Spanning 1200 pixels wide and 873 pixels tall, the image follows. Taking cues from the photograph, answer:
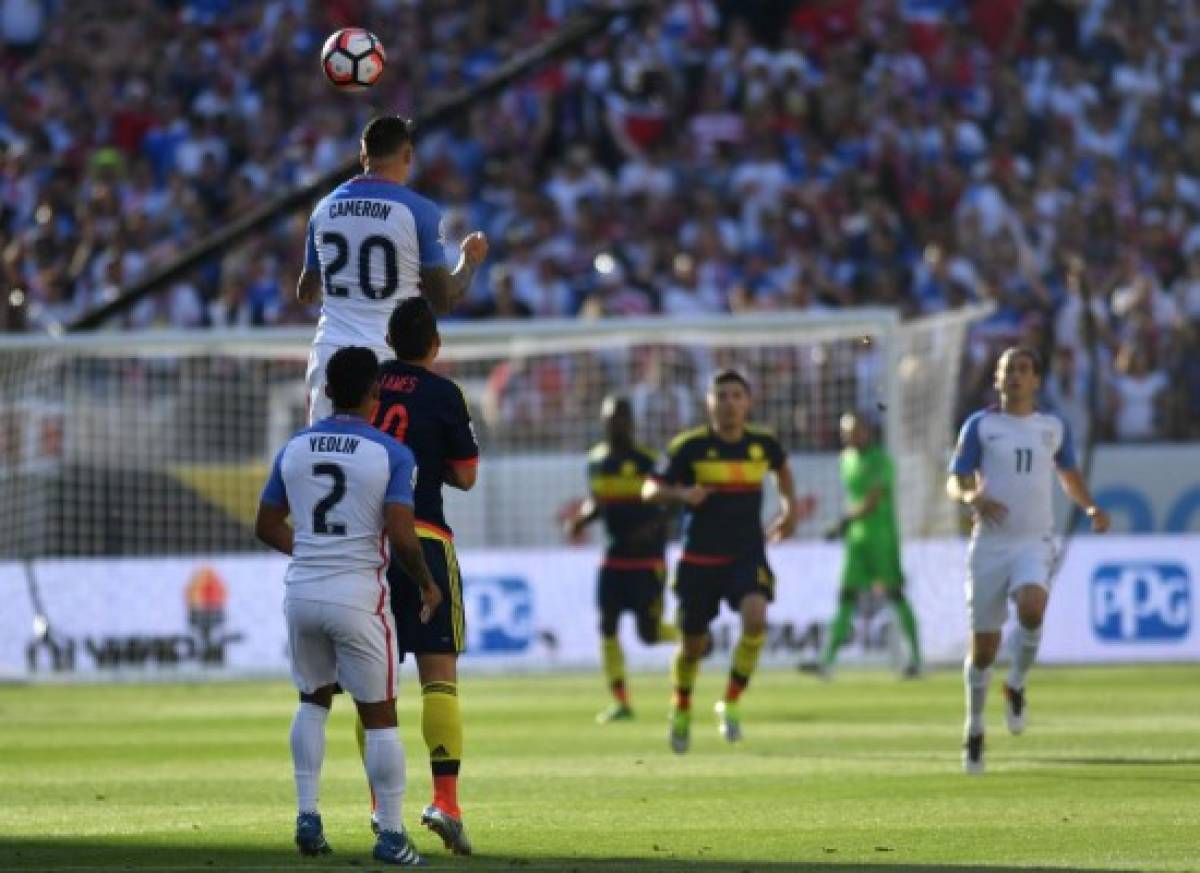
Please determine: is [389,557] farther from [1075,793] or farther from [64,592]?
[64,592]

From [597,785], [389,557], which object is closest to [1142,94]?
[597,785]

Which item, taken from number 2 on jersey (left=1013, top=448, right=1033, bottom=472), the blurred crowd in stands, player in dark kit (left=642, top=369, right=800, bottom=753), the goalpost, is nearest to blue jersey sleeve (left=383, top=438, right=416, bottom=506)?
number 2 on jersey (left=1013, top=448, right=1033, bottom=472)

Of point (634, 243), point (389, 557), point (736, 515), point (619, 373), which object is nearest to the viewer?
point (389, 557)

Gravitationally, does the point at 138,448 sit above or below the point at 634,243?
below

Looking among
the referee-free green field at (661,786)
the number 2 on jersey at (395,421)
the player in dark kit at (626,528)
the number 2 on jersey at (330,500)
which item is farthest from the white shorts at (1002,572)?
the number 2 on jersey at (330,500)

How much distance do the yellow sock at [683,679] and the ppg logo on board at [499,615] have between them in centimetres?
851

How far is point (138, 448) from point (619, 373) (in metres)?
4.85

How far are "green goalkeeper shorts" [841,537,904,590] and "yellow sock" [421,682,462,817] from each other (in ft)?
43.8

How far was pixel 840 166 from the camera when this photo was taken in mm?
30328

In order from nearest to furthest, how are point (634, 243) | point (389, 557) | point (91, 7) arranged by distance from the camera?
1. point (389, 557)
2. point (634, 243)
3. point (91, 7)

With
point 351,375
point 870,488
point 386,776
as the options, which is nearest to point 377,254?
point 351,375

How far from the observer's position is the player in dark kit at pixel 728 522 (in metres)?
17.0

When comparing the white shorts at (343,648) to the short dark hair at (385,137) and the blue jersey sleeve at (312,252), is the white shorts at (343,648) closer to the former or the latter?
the blue jersey sleeve at (312,252)

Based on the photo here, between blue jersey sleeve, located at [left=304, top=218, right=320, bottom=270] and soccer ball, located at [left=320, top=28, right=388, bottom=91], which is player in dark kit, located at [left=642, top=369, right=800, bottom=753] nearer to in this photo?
soccer ball, located at [left=320, top=28, right=388, bottom=91]
